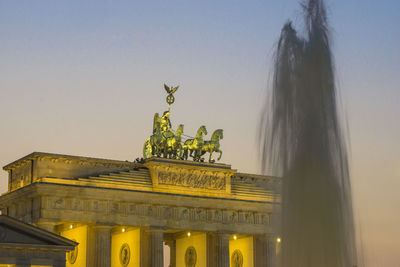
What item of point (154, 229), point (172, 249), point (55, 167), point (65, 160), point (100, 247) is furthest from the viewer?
point (172, 249)

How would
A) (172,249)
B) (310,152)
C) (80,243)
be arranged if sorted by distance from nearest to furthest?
(310,152) < (80,243) < (172,249)

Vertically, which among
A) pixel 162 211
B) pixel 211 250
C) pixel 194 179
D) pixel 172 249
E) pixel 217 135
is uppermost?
pixel 217 135

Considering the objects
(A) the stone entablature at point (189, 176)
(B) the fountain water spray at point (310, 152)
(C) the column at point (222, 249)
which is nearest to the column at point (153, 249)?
(A) the stone entablature at point (189, 176)

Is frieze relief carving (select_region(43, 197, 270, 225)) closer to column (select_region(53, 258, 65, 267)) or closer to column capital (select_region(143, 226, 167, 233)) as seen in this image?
column capital (select_region(143, 226, 167, 233))

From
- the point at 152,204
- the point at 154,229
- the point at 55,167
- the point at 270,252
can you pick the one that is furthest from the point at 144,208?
the point at 270,252

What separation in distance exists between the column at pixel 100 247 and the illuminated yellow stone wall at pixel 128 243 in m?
3.67

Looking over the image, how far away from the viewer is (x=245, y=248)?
76.6 metres

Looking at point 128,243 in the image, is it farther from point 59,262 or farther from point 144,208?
point 59,262

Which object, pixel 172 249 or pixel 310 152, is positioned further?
pixel 172 249

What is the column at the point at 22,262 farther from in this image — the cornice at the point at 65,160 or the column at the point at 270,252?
the column at the point at 270,252

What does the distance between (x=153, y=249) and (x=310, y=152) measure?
3842 centimetres

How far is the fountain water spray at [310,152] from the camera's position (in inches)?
1243

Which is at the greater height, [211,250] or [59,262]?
[211,250]

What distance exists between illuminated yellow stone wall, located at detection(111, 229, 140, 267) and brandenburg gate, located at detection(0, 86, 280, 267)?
0.30 ft
